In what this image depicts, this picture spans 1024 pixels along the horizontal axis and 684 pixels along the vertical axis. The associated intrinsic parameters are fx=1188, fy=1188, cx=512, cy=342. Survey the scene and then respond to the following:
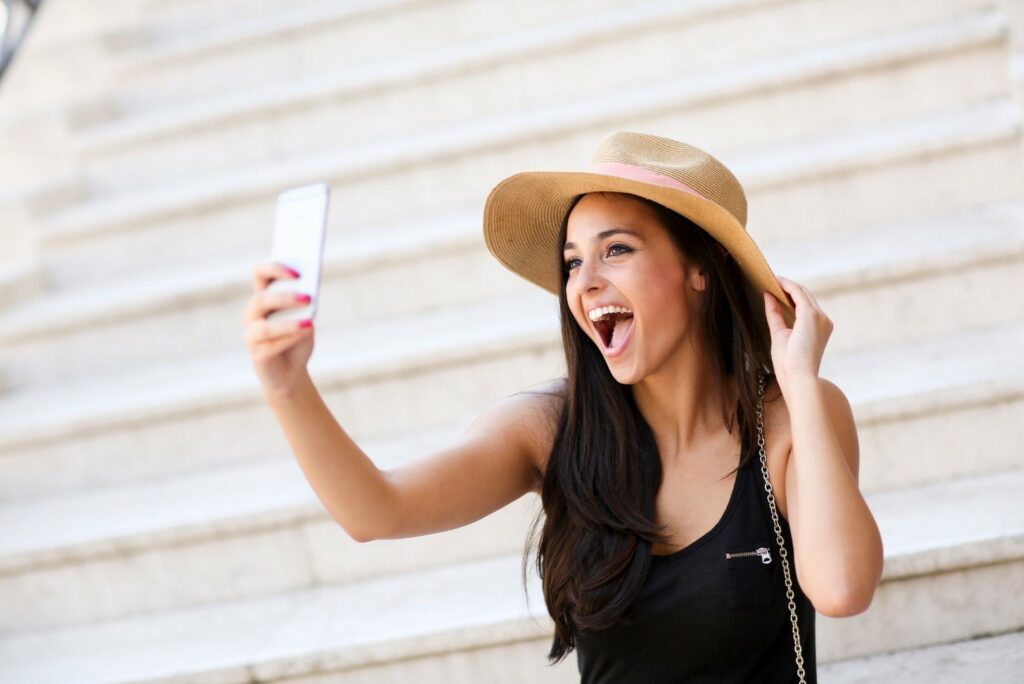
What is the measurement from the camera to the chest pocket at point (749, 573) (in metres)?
1.71

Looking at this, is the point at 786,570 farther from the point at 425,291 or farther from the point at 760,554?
the point at 425,291

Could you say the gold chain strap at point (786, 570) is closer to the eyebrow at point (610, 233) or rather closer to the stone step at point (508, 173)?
the eyebrow at point (610, 233)

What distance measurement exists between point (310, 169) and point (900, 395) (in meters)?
1.88

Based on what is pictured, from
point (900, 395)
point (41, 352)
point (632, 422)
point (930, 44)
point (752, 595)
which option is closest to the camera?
point (752, 595)

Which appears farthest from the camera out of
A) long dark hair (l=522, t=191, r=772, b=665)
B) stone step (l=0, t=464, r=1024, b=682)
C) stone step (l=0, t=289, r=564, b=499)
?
stone step (l=0, t=289, r=564, b=499)

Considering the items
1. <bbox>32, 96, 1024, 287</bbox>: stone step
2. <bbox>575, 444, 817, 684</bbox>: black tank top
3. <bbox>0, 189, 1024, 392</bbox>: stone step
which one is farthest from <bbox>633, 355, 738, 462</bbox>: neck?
<bbox>32, 96, 1024, 287</bbox>: stone step

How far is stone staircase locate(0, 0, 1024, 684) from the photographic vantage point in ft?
7.50

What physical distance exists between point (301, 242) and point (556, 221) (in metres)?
0.69

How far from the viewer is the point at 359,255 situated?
124 inches

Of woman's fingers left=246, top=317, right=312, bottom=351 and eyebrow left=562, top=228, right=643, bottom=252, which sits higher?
woman's fingers left=246, top=317, right=312, bottom=351

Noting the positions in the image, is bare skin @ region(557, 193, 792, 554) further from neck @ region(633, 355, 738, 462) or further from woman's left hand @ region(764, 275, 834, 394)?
woman's left hand @ region(764, 275, 834, 394)

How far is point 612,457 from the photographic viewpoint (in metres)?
1.83

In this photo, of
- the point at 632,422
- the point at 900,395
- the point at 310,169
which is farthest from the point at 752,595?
the point at 310,169

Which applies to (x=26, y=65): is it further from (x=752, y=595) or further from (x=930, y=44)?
(x=752, y=595)
